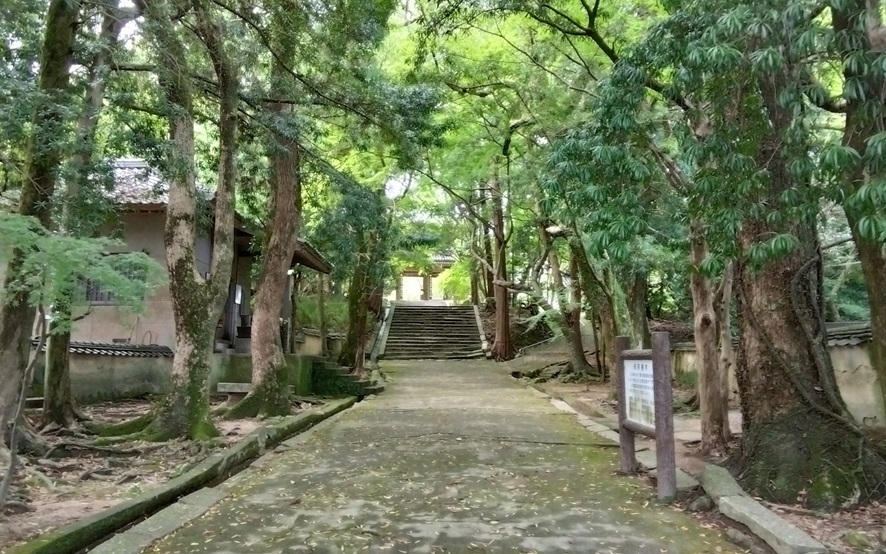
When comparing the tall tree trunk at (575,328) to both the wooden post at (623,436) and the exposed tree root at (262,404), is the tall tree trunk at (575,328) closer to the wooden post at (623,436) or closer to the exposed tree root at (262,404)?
the exposed tree root at (262,404)

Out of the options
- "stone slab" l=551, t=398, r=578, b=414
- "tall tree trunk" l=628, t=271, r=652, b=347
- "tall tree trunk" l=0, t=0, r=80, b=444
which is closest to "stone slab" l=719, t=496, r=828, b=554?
"tall tree trunk" l=0, t=0, r=80, b=444

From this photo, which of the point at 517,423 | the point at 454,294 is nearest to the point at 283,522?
the point at 517,423

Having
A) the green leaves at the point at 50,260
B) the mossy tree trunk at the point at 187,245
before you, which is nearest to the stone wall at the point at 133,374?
the mossy tree trunk at the point at 187,245

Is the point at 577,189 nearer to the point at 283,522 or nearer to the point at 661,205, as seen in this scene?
the point at 283,522

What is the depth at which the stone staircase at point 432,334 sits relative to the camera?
28.4 meters

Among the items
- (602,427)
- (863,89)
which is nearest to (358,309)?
(602,427)

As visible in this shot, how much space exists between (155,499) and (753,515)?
4948 mm

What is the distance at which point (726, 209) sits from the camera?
5.11 metres

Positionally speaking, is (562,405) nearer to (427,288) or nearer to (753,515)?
(753,515)

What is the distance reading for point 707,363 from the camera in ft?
26.8

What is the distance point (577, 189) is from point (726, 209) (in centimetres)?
154

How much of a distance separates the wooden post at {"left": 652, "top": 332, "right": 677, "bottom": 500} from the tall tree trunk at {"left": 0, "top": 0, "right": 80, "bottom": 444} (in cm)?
603

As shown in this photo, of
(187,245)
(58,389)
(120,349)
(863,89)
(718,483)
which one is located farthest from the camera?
(120,349)

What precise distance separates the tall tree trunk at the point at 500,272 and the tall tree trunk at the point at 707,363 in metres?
12.1
